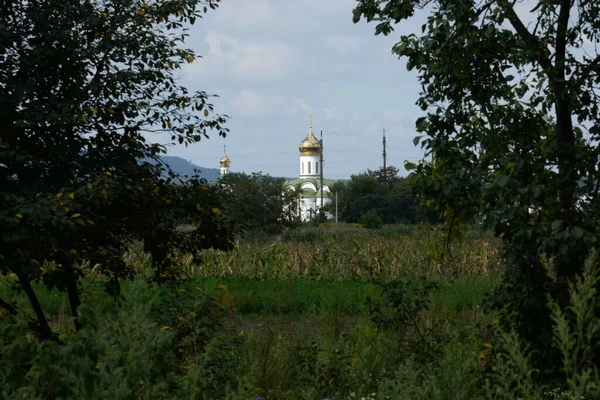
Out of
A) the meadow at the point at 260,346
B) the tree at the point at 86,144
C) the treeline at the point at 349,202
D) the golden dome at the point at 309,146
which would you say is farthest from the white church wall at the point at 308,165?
the tree at the point at 86,144

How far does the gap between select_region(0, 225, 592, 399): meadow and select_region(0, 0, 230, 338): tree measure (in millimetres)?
365

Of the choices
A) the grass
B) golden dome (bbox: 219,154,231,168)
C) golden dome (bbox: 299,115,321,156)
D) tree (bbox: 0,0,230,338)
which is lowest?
the grass

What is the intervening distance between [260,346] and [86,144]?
2285mm

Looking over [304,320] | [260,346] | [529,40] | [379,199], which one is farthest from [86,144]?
[379,199]

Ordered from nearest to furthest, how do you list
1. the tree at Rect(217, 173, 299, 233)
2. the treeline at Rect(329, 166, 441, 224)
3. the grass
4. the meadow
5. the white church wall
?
the meadow → the grass → the tree at Rect(217, 173, 299, 233) → the treeline at Rect(329, 166, 441, 224) → the white church wall

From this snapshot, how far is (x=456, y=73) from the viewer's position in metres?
6.05

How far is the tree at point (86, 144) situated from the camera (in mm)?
5605

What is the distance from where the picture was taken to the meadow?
309 cm

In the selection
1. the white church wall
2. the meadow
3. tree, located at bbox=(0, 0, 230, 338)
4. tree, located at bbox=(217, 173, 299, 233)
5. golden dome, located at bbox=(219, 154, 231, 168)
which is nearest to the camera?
the meadow

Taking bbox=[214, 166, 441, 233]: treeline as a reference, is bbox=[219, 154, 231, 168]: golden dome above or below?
above

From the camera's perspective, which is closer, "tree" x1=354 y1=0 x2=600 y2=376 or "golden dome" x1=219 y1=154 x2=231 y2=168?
"tree" x1=354 y1=0 x2=600 y2=376

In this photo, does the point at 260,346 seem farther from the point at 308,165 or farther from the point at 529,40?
the point at 308,165

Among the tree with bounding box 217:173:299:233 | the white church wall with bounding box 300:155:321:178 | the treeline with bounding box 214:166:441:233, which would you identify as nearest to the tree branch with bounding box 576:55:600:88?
the treeline with bounding box 214:166:441:233

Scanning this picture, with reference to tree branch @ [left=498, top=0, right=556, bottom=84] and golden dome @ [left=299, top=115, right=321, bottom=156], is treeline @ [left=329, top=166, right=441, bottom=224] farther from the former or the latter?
tree branch @ [left=498, top=0, right=556, bottom=84]
